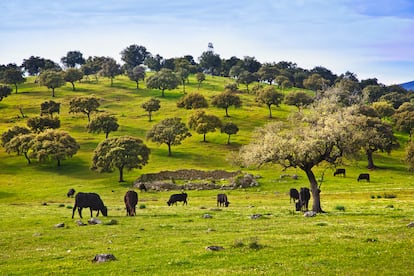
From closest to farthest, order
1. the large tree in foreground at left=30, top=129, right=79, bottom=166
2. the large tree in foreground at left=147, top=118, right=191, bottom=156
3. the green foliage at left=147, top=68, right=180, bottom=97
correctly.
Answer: the large tree in foreground at left=30, top=129, right=79, bottom=166, the large tree in foreground at left=147, top=118, right=191, bottom=156, the green foliage at left=147, top=68, right=180, bottom=97

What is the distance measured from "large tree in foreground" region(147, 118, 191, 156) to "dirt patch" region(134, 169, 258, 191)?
850 inches

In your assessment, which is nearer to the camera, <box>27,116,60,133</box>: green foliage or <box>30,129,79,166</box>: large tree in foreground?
<box>30,129,79,166</box>: large tree in foreground

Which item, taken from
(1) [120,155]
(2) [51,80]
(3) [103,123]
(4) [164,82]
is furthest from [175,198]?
(2) [51,80]

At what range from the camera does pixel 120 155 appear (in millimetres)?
82688

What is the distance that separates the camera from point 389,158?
107m

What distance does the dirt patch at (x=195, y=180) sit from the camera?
7335 cm

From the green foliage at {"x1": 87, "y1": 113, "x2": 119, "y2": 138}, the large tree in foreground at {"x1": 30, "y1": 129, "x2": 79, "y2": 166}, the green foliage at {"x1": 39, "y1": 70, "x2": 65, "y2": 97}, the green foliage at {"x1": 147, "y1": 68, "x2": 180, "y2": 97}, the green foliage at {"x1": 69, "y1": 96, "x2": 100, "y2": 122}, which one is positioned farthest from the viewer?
the green foliage at {"x1": 147, "y1": 68, "x2": 180, "y2": 97}

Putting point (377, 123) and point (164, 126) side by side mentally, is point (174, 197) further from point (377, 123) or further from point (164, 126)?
point (377, 123)

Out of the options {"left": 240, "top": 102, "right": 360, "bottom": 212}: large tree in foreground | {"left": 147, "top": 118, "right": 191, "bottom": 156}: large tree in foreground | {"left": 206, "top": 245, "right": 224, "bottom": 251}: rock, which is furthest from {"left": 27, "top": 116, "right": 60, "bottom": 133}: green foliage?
{"left": 206, "top": 245, "right": 224, "bottom": 251}: rock

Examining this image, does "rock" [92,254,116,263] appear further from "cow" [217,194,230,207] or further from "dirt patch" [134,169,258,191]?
"dirt patch" [134,169,258,191]

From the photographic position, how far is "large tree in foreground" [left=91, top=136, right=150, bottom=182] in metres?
82.8

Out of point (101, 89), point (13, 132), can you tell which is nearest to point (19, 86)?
point (101, 89)

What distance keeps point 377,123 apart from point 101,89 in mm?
127745

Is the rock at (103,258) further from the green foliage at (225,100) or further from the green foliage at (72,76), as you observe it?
the green foliage at (72,76)
